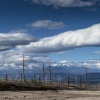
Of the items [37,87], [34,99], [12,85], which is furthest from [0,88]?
[34,99]

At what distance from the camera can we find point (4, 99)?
42.4m

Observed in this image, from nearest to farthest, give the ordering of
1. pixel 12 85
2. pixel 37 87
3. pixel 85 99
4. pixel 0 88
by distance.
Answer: pixel 85 99 < pixel 0 88 < pixel 12 85 < pixel 37 87

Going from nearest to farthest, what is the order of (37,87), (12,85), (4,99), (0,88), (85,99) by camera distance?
(4,99)
(85,99)
(0,88)
(12,85)
(37,87)

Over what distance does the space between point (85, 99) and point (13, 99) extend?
9.91 m

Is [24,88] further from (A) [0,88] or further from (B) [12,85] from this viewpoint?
(A) [0,88]

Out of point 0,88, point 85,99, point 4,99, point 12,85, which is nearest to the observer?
point 4,99

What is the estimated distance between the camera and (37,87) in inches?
2977

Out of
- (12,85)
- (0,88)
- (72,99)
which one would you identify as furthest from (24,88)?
(72,99)

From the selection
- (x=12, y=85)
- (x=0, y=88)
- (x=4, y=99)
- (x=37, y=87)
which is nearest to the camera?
(x=4, y=99)

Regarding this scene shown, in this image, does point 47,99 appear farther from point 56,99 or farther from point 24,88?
point 24,88

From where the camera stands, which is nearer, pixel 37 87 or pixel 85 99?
pixel 85 99

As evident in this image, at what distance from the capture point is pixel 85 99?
46.1 metres

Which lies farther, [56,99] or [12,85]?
[12,85]

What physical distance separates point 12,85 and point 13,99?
2521cm
